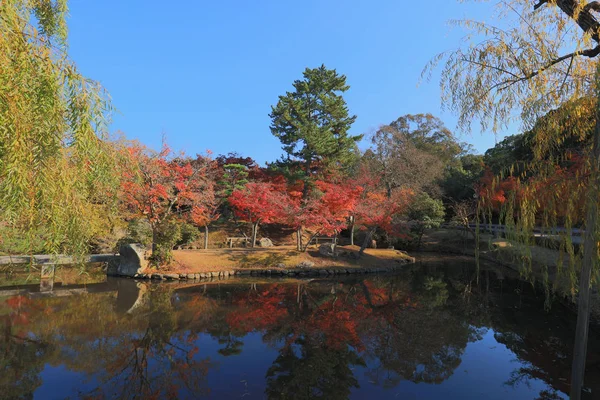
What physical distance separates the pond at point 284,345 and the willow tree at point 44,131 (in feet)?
9.71

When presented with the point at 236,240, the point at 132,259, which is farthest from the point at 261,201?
the point at 132,259

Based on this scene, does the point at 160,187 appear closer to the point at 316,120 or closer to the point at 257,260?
the point at 257,260

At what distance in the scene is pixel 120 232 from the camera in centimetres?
1775

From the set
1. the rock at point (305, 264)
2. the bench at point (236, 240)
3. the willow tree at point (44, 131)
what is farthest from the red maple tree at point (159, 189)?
the willow tree at point (44, 131)

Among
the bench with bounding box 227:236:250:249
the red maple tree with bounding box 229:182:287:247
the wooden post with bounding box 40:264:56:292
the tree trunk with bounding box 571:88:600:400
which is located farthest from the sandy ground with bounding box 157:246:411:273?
the tree trunk with bounding box 571:88:600:400

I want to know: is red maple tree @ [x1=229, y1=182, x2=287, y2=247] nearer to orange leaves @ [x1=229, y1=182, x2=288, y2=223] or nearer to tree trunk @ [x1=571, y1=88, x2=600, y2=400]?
orange leaves @ [x1=229, y1=182, x2=288, y2=223]

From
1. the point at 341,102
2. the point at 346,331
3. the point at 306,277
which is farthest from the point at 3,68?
the point at 341,102

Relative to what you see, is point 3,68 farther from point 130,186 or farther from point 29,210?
point 130,186

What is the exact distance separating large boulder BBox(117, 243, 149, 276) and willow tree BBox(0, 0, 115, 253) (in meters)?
10.5

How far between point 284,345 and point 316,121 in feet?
53.2

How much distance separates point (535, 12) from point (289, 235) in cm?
2038

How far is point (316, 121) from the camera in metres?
20.5

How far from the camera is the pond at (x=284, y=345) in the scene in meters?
4.76

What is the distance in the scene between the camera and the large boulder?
1291 centimetres
